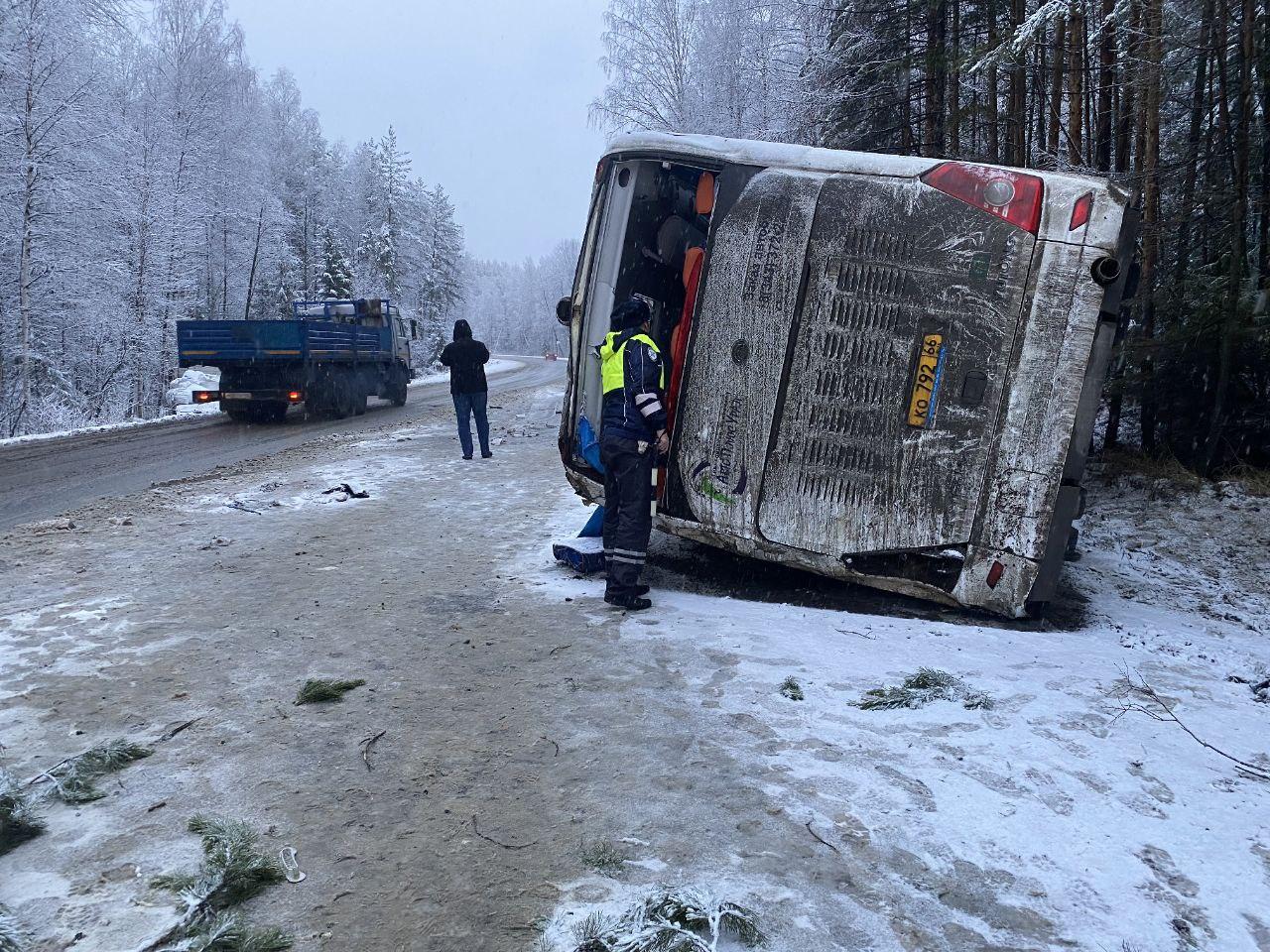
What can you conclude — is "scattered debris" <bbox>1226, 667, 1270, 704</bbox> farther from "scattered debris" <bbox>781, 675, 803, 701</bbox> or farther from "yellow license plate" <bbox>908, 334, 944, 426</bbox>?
"scattered debris" <bbox>781, 675, 803, 701</bbox>

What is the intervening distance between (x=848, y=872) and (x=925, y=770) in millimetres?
714

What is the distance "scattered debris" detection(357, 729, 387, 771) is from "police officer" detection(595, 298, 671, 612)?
2001 millimetres

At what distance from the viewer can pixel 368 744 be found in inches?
126

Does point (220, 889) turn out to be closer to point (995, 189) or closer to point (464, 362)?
point (995, 189)

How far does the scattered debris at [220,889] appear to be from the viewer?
2.05 m

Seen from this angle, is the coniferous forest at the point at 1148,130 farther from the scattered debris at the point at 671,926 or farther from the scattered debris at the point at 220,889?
the scattered debris at the point at 220,889

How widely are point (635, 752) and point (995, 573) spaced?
7.90 feet

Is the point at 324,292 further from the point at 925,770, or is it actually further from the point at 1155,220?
the point at 925,770

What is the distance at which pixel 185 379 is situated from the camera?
2714cm

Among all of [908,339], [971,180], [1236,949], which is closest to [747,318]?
[908,339]

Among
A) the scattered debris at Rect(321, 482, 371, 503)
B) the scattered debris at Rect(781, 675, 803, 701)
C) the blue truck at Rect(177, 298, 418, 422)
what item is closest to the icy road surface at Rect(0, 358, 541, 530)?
the blue truck at Rect(177, 298, 418, 422)

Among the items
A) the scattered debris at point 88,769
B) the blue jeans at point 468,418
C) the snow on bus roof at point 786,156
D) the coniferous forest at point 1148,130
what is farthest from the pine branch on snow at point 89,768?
the blue jeans at point 468,418

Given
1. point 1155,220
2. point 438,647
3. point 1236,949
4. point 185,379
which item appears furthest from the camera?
point 185,379

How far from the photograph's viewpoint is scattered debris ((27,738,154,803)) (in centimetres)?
276
